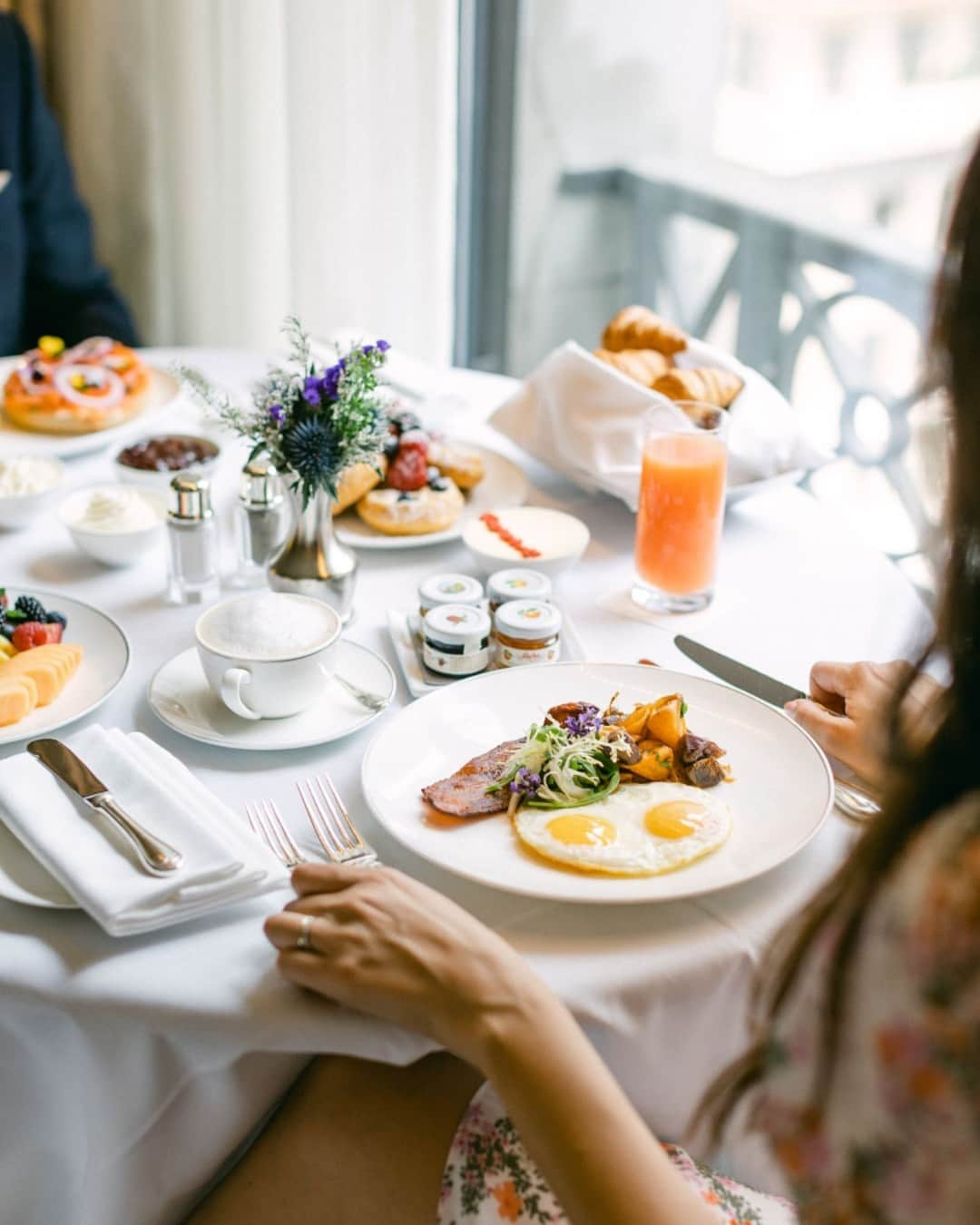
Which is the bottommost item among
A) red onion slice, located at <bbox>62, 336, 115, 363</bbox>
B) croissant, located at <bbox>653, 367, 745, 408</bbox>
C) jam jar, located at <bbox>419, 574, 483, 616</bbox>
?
jam jar, located at <bbox>419, 574, 483, 616</bbox>

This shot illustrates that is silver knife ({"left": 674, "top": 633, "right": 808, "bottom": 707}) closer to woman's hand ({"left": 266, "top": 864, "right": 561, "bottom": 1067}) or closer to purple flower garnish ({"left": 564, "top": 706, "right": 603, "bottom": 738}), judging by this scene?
purple flower garnish ({"left": 564, "top": 706, "right": 603, "bottom": 738})

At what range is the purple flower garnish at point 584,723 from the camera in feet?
3.40

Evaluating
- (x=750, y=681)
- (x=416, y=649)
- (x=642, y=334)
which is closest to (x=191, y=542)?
(x=416, y=649)

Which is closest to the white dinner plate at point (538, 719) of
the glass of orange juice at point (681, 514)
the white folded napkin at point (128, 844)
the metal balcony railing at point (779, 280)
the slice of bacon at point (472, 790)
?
the slice of bacon at point (472, 790)

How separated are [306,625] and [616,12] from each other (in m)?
2.62

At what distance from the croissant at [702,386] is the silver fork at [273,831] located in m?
0.86

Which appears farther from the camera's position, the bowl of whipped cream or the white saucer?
the bowl of whipped cream

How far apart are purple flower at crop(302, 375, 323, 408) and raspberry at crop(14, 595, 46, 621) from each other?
1.13 feet

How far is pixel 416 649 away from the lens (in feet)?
4.15

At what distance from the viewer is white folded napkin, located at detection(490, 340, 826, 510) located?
1.57 meters

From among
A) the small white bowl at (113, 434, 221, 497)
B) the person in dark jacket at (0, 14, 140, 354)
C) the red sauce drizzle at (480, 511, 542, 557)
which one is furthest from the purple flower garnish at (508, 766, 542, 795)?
the person in dark jacket at (0, 14, 140, 354)

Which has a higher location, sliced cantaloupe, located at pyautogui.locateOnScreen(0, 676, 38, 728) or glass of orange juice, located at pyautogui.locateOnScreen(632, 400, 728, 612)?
glass of orange juice, located at pyautogui.locateOnScreen(632, 400, 728, 612)

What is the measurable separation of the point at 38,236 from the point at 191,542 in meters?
Result: 1.62

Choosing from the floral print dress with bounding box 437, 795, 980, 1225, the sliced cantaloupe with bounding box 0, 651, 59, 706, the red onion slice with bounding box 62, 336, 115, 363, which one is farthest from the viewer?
the red onion slice with bounding box 62, 336, 115, 363
